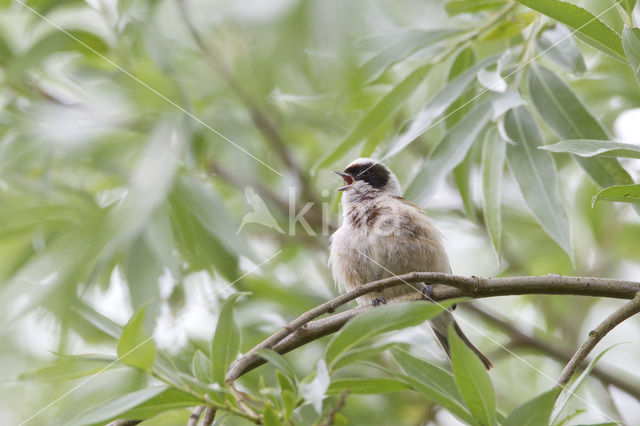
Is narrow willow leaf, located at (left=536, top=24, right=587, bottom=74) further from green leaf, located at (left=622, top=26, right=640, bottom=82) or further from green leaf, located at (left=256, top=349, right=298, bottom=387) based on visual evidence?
green leaf, located at (left=256, top=349, right=298, bottom=387)

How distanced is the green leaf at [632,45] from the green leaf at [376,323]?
0.71 m

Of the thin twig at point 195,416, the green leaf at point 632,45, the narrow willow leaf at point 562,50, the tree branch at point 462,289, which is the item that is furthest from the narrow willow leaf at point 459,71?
the thin twig at point 195,416

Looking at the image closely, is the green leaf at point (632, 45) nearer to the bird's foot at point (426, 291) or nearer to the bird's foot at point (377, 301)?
the bird's foot at point (426, 291)

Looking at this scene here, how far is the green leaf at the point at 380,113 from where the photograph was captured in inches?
89.5

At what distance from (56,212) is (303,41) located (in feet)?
6.97

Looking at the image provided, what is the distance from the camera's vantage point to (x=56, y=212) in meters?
2.71

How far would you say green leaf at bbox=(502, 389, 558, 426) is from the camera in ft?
4.67

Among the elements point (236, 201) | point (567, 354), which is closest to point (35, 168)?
point (236, 201)

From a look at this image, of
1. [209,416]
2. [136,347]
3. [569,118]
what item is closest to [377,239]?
[569,118]

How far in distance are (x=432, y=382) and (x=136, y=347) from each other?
26.0 inches

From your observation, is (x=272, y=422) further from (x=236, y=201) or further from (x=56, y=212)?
(x=236, y=201)

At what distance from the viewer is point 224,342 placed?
1549 mm

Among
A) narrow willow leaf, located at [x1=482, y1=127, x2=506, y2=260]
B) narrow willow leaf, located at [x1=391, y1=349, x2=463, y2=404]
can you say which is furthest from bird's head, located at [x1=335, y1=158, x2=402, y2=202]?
narrow willow leaf, located at [x1=391, y1=349, x2=463, y2=404]

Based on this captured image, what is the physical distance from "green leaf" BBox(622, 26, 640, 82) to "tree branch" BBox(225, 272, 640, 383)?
475 mm
